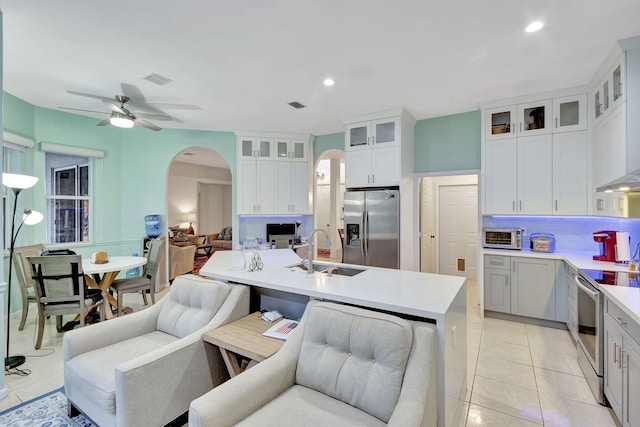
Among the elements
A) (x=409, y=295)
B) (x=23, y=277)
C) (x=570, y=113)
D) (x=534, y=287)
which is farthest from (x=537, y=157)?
(x=23, y=277)

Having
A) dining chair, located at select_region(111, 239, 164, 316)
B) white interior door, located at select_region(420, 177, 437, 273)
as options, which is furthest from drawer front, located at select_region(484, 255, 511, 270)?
dining chair, located at select_region(111, 239, 164, 316)

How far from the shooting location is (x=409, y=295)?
70.3 inches

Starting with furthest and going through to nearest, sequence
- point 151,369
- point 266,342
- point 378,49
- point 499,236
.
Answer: point 499,236
point 378,49
point 266,342
point 151,369

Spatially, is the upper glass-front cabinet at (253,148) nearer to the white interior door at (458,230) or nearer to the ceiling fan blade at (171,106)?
the ceiling fan blade at (171,106)

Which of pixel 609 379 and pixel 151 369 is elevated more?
pixel 151 369

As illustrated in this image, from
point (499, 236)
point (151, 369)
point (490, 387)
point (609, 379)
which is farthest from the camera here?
point (499, 236)

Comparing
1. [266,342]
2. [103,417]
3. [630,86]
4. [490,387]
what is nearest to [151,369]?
[103,417]

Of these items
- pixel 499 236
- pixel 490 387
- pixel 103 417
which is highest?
pixel 499 236

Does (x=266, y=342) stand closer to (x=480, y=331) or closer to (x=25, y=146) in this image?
(x=480, y=331)

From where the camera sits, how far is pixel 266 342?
1796 millimetres

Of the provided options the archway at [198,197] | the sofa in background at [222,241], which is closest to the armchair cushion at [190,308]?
the archway at [198,197]

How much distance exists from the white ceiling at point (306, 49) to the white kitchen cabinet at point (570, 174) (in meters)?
0.65

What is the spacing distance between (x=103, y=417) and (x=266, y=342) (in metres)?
1.02

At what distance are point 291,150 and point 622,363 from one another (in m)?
4.95
